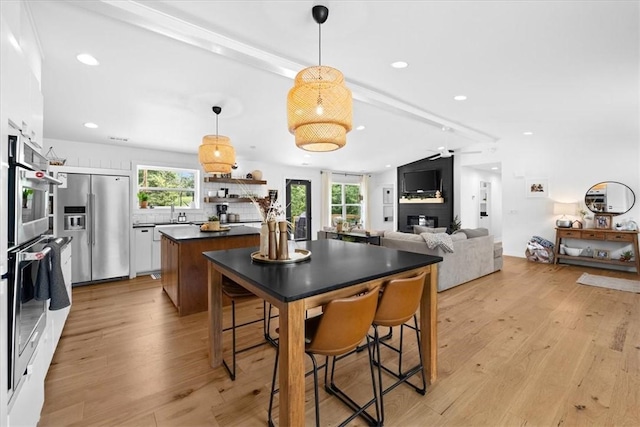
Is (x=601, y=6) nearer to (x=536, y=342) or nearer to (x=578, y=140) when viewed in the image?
(x=536, y=342)

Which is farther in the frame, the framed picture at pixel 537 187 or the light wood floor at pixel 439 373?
the framed picture at pixel 537 187

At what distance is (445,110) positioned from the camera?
4.74 m

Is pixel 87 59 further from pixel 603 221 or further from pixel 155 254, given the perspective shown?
pixel 603 221

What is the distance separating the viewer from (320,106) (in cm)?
174

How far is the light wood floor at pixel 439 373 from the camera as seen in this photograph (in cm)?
174

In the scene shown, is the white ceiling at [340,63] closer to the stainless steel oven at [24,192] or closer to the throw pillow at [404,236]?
the stainless steel oven at [24,192]

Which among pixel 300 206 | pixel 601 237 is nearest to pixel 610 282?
pixel 601 237

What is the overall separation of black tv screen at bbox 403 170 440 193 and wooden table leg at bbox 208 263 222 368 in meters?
7.40

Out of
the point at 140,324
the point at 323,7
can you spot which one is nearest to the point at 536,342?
the point at 323,7

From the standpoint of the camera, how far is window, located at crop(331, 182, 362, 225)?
896 cm

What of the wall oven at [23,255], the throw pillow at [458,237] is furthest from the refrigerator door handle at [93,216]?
the throw pillow at [458,237]

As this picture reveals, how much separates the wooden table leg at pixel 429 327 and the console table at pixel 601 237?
535cm

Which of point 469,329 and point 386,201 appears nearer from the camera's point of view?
point 469,329

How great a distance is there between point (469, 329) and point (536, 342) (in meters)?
0.54
